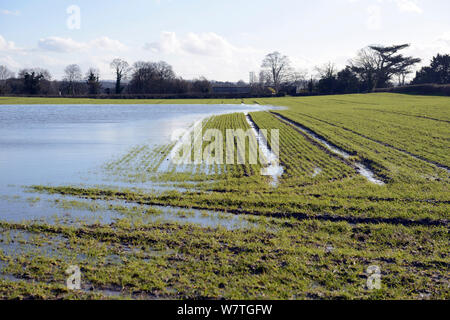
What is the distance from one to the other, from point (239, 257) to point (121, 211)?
143 inches

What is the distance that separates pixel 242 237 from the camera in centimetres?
734

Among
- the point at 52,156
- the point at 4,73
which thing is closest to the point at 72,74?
the point at 4,73

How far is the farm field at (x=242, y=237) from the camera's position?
548cm

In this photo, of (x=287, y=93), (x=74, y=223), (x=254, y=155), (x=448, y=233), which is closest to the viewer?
(x=448, y=233)

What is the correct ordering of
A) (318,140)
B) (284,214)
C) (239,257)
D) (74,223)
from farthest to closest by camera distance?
(318,140), (284,214), (74,223), (239,257)

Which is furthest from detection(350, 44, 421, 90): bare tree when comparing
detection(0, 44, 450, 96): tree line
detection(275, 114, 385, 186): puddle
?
detection(275, 114, 385, 186): puddle

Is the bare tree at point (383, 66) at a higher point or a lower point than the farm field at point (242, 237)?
higher

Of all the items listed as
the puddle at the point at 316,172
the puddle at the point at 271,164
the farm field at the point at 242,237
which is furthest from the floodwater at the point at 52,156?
the puddle at the point at 316,172

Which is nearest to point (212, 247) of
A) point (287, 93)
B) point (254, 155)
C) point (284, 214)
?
point (284, 214)

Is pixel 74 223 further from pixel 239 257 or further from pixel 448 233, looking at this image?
pixel 448 233

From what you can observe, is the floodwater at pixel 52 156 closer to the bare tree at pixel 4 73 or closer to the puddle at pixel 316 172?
the puddle at pixel 316 172

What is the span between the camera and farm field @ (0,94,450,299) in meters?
5.48
